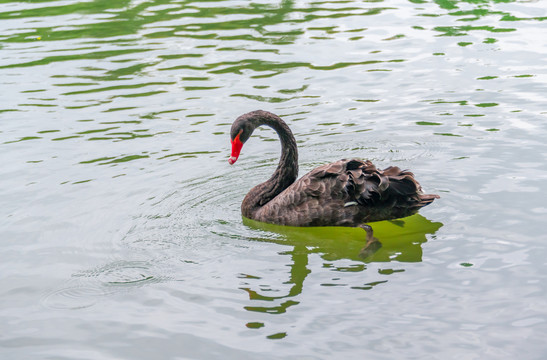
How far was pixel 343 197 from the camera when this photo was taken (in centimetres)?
664

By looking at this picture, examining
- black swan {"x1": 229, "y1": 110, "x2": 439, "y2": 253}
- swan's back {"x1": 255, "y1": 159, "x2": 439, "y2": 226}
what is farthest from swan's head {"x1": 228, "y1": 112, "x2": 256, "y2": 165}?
swan's back {"x1": 255, "y1": 159, "x2": 439, "y2": 226}

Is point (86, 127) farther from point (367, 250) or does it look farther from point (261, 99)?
point (367, 250)

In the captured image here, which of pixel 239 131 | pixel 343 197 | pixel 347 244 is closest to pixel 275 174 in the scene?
pixel 239 131

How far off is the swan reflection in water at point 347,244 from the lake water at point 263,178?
2 cm

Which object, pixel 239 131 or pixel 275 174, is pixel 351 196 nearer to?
pixel 275 174

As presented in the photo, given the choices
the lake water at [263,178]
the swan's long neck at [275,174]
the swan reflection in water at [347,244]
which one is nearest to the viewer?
the lake water at [263,178]

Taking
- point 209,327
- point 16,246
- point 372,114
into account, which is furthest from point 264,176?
point 209,327

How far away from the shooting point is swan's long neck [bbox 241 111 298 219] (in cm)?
713

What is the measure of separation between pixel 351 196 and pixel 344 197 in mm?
64

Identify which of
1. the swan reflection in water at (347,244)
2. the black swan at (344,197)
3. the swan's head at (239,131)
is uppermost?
the swan's head at (239,131)

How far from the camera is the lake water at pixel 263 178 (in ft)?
16.8

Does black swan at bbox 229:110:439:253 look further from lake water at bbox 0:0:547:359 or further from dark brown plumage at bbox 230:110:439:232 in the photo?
lake water at bbox 0:0:547:359

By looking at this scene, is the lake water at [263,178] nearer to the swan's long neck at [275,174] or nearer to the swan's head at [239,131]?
the swan's long neck at [275,174]

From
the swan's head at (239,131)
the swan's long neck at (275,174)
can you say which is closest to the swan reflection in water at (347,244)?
the swan's long neck at (275,174)
